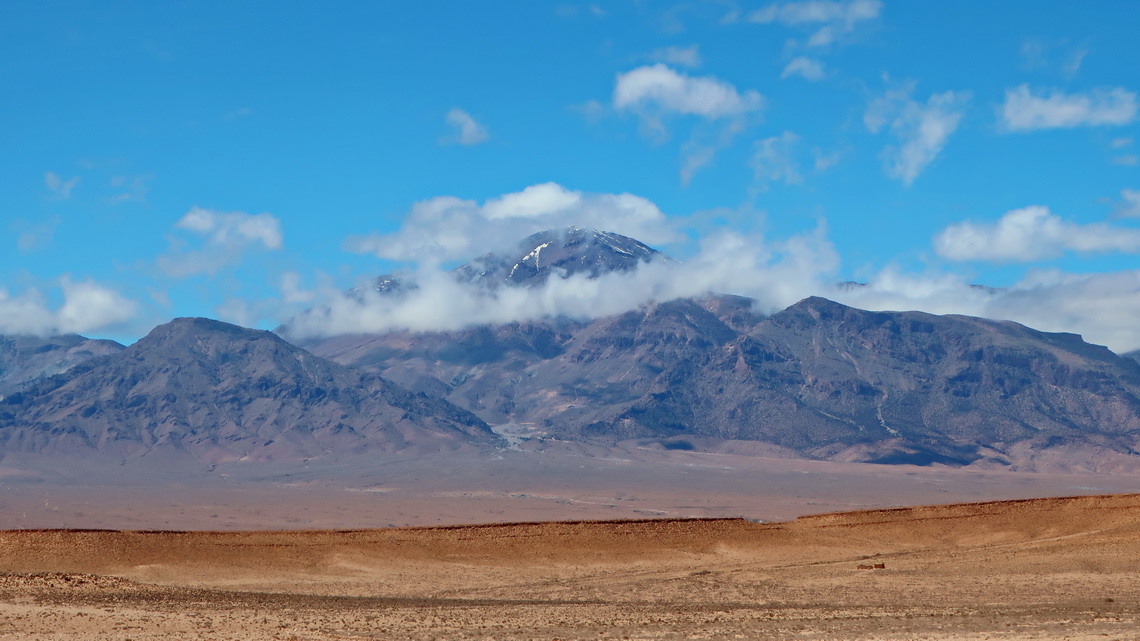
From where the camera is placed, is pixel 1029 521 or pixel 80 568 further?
pixel 1029 521

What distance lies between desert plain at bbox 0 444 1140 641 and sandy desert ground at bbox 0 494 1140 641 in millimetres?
108

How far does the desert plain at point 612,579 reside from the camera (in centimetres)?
3619

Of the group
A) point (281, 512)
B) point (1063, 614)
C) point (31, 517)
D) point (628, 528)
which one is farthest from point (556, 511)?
point (1063, 614)

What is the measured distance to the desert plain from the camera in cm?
3619

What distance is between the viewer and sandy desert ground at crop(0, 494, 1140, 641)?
36.2 metres

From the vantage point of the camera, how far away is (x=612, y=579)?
49.8m

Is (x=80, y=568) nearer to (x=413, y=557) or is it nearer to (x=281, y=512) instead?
(x=413, y=557)

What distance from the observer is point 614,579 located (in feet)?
163

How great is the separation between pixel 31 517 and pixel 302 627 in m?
154

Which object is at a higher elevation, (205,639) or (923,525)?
(923,525)

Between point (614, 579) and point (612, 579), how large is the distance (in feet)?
0.25

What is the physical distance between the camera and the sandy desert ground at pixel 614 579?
119 feet

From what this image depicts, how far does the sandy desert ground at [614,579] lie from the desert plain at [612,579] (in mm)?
108

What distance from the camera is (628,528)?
56688 millimetres
